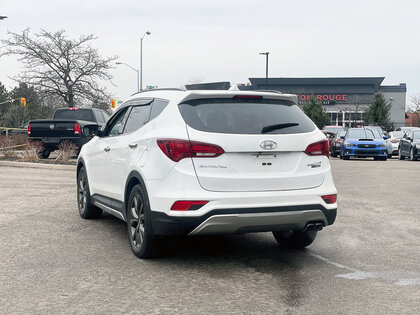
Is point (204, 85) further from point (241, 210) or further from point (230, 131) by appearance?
point (241, 210)

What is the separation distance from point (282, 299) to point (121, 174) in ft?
8.48

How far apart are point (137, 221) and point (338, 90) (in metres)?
76.3

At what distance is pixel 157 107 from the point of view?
19.0 ft

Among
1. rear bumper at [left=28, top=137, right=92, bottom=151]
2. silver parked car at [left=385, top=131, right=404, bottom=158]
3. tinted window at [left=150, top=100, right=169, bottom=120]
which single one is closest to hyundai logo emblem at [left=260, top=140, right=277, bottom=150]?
tinted window at [left=150, top=100, right=169, bottom=120]

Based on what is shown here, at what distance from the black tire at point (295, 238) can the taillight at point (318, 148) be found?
994 millimetres

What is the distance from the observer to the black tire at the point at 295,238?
618 cm

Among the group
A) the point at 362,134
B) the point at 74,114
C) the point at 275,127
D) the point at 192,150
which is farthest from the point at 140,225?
the point at 362,134

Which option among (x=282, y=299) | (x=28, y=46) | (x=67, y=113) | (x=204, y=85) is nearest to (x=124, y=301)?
(x=282, y=299)

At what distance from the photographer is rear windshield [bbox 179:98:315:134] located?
525cm

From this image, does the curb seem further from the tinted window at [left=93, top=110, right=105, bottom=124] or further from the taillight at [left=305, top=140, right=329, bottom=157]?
the taillight at [left=305, top=140, right=329, bottom=157]

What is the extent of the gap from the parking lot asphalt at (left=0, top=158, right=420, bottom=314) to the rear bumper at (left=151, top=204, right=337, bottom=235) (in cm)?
43

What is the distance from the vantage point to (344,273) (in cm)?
528

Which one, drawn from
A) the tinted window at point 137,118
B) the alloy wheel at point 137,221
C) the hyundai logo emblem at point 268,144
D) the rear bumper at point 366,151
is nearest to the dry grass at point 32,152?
the tinted window at point 137,118

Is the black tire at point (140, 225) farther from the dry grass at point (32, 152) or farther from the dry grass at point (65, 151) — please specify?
the dry grass at point (32, 152)
